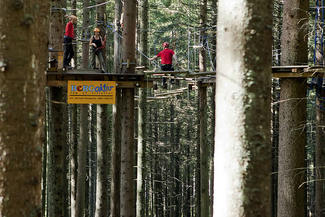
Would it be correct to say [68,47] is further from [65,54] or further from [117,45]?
[117,45]

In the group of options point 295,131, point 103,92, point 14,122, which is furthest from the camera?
point 103,92

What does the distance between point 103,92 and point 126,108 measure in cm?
77

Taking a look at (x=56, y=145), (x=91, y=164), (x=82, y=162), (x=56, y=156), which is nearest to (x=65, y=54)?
(x=56, y=145)

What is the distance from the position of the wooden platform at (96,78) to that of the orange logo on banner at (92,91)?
16 centimetres

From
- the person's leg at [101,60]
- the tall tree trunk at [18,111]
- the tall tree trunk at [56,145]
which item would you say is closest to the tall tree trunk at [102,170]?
the person's leg at [101,60]

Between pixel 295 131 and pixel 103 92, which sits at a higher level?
pixel 103 92

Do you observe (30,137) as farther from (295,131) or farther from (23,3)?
(295,131)

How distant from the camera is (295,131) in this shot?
28.7 ft

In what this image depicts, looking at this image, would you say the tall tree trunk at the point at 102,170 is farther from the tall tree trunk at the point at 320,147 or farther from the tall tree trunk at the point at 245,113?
the tall tree trunk at the point at 245,113

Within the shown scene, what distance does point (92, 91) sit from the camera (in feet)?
36.2

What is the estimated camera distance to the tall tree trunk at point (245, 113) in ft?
10.3

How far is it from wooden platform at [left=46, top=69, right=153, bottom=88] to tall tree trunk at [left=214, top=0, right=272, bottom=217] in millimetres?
8092

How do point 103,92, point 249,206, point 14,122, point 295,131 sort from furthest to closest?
point 103,92 → point 295,131 → point 249,206 → point 14,122

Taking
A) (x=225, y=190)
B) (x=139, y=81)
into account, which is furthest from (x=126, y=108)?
(x=225, y=190)
